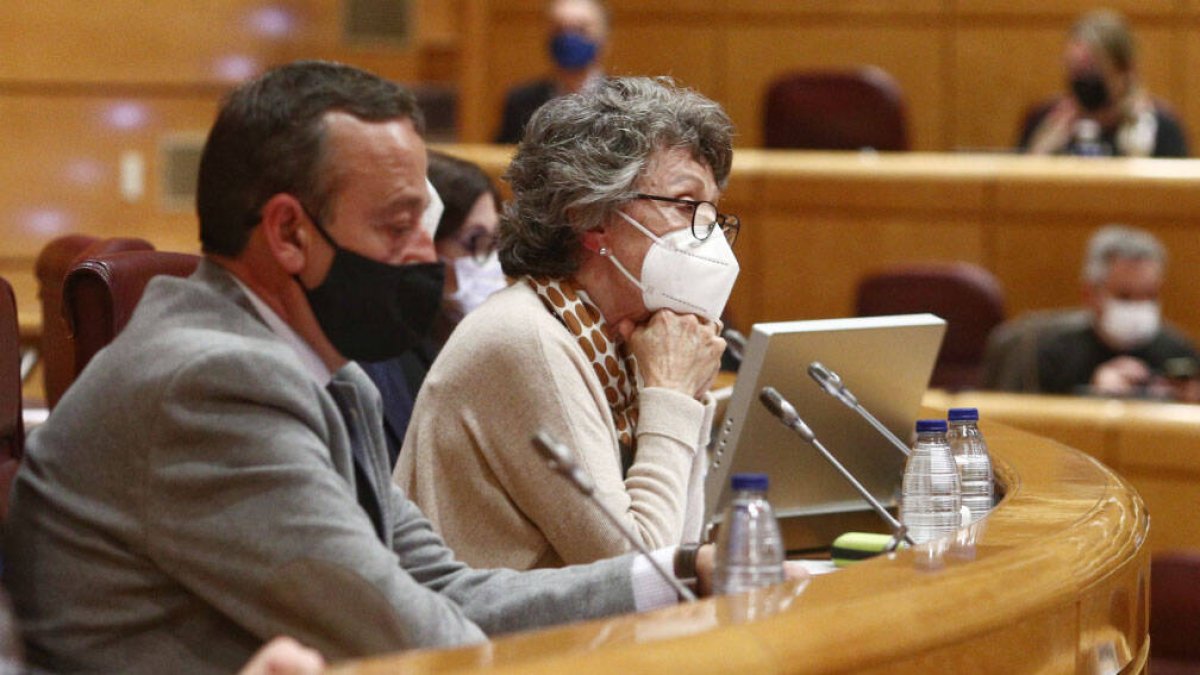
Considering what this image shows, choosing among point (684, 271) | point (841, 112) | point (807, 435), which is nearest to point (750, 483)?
point (807, 435)

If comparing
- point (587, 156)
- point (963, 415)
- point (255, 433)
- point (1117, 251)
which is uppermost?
point (587, 156)

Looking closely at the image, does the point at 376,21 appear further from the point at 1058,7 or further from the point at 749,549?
the point at 749,549

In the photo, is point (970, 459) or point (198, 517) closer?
point (198, 517)

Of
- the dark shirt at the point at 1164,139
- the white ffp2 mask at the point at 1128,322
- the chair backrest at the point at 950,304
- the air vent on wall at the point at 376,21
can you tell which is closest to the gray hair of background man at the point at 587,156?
the chair backrest at the point at 950,304

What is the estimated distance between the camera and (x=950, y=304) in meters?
5.43

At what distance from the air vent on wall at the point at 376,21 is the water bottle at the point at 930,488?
525cm

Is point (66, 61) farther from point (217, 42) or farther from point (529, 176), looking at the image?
point (529, 176)

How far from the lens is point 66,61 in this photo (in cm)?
589

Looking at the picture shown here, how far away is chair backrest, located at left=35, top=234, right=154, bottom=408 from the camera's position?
7.98 feet

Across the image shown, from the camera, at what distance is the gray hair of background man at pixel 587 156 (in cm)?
232

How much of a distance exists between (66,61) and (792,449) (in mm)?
4221

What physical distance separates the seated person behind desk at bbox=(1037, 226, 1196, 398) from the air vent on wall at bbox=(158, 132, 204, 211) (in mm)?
3119

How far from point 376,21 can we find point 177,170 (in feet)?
4.04

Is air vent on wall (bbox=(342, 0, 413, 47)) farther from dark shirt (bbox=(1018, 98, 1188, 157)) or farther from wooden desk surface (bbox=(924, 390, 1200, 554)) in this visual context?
wooden desk surface (bbox=(924, 390, 1200, 554))
